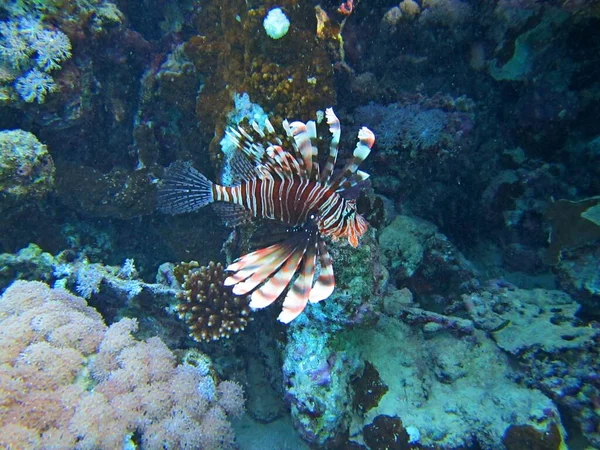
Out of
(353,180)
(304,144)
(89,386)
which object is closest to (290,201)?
(304,144)

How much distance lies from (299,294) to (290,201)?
0.95 meters

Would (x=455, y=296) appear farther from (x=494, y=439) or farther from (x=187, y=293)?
(x=187, y=293)

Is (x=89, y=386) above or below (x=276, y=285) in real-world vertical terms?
below

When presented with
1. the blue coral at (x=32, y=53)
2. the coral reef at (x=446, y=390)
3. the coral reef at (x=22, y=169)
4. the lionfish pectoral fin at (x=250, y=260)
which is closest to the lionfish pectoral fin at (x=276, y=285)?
the lionfish pectoral fin at (x=250, y=260)

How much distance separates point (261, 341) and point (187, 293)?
1199 millimetres

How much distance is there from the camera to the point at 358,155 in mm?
2668

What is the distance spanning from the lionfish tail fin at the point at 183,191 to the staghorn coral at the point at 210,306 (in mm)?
801

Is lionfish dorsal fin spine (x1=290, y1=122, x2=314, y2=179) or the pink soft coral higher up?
lionfish dorsal fin spine (x1=290, y1=122, x2=314, y2=179)

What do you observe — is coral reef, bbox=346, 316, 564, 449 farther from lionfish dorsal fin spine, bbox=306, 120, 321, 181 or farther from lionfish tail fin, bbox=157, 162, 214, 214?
lionfish tail fin, bbox=157, 162, 214, 214

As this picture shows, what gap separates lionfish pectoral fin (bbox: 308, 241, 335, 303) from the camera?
2.02 metres

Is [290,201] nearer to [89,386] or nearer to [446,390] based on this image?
[89,386]

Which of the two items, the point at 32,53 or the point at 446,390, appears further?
the point at 32,53

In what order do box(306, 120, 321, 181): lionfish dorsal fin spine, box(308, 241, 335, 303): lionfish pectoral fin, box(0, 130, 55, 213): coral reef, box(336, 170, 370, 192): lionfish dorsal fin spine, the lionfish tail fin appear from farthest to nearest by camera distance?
box(0, 130, 55, 213): coral reef, the lionfish tail fin, box(336, 170, 370, 192): lionfish dorsal fin spine, box(306, 120, 321, 181): lionfish dorsal fin spine, box(308, 241, 335, 303): lionfish pectoral fin

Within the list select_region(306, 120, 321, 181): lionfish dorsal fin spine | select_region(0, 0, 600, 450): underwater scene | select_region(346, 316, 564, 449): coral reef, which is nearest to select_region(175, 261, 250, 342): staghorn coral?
select_region(0, 0, 600, 450): underwater scene
